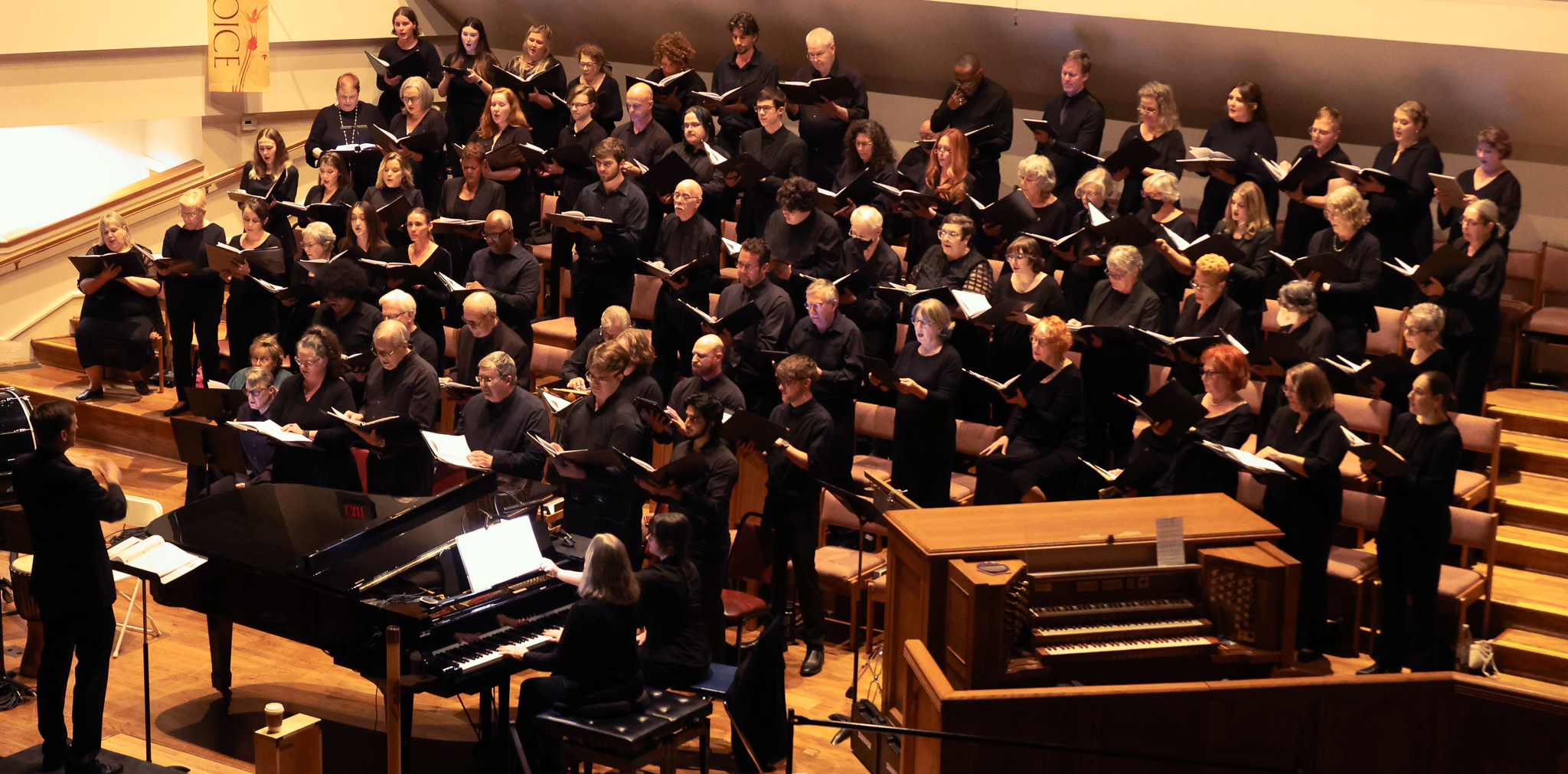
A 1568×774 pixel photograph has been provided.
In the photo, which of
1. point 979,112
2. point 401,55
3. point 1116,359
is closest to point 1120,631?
point 1116,359

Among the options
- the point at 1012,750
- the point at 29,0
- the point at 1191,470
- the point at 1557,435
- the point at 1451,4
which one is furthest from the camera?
the point at 29,0

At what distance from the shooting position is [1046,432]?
6102 millimetres

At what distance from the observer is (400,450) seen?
6.43 metres

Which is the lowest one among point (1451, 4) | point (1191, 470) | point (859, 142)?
point (1191, 470)

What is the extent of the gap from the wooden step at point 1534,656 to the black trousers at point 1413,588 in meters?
0.36

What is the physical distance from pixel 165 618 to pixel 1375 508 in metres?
5.04

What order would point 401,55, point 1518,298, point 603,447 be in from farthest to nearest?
point 401,55 → point 1518,298 → point 603,447

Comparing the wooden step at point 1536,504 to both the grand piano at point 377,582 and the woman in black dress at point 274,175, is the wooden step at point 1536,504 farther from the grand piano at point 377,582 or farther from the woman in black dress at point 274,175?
Answer: the woman in black dress at point 274,175

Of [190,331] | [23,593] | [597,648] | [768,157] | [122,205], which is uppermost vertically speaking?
[768,157]

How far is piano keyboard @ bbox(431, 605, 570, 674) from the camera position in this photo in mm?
4762

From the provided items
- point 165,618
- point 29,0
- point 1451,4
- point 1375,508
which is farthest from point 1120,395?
point 29,0

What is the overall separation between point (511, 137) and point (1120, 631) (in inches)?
211

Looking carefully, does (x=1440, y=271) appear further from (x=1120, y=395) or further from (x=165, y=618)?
(x=165, y=618)

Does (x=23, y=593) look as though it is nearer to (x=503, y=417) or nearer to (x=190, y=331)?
(x=503, y=417)
